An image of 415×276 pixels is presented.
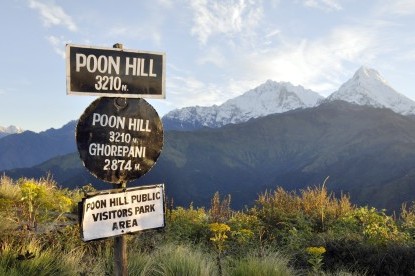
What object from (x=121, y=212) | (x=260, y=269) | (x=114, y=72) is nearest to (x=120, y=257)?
(x=121, y=212)

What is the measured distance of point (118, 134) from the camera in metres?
3.81

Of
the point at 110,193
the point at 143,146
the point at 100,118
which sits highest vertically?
the point at 100,118

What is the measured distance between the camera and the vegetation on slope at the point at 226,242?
580 centimetres

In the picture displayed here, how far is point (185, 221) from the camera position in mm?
10328

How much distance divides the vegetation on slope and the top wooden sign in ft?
8.32

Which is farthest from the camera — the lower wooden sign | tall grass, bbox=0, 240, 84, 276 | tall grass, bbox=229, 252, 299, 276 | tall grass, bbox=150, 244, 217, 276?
tall grass, bbox=229, 252, 299, 276

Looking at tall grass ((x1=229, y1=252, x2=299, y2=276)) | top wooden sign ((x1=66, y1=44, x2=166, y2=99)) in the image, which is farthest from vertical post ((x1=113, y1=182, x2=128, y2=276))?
tall grass ((x1=229, y1=252, x2=299, y2=276))

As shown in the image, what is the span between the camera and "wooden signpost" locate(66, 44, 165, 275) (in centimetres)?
364

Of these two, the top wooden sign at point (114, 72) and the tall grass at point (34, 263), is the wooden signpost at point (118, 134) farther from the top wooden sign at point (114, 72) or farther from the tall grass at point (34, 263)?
the tall grass at point (34, 263)

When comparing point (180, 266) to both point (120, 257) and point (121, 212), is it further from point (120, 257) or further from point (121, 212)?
point (121, 212)

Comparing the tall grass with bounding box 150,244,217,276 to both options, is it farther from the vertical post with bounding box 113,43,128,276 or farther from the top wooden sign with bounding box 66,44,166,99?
the top wooden sign with bounding box 66,44,166,99

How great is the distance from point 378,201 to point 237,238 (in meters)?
184

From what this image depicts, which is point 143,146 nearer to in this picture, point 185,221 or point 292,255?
point 292,255

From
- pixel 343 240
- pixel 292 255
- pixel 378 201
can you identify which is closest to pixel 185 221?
pixel 292 255
